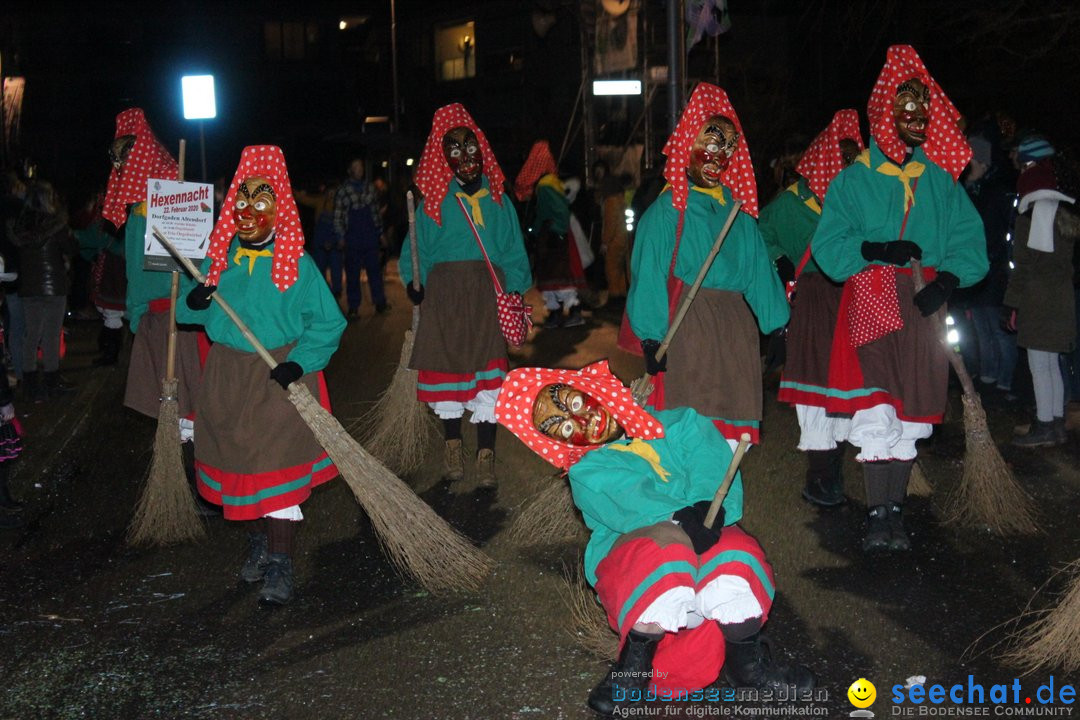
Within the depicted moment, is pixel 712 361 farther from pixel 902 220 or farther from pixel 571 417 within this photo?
pixel 571 417

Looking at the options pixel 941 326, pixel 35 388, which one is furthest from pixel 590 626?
pixel 35 388

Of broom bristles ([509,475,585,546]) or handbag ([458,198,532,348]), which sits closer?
broom bristles ([509,475,585,546])

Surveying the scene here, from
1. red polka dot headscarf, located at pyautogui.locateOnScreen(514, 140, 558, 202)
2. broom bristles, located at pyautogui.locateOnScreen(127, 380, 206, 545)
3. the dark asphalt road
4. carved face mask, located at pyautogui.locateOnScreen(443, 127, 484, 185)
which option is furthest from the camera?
red polka dot headscarf, located at pyautogui.locateOnScreen(514, 140, 558, 202)

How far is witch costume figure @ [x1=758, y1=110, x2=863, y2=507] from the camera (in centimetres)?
622

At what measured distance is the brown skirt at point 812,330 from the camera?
6.19 meters

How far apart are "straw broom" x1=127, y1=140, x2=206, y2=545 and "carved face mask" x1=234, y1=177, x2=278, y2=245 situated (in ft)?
3.78

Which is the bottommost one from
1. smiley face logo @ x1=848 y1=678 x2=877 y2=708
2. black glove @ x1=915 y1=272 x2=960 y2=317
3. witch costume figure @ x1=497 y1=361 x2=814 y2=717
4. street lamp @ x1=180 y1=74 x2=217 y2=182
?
smiley face logo @ x1=848 y1=678 x2=877 y2=708

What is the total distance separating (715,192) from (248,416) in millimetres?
2262

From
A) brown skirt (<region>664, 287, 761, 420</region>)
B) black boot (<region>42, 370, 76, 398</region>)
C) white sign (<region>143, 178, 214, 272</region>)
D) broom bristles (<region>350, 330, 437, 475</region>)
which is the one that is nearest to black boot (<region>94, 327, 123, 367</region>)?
black boot (<region>42, 370, 76, 398</region>)

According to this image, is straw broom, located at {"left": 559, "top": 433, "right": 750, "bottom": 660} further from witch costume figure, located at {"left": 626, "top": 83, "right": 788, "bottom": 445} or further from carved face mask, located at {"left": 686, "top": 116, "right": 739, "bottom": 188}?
carved face mask, located at {"left": 686, "top": 116, "right": 739, "bottom": 188}

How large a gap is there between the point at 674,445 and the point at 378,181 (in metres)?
16.7

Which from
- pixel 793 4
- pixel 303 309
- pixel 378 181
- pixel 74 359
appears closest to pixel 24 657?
pixel 303 309

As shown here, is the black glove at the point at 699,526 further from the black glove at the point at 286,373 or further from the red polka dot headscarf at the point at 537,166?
the red polka dot headscarf at the point at 537,166

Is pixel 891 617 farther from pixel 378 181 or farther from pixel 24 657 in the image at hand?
pixel 378 181
